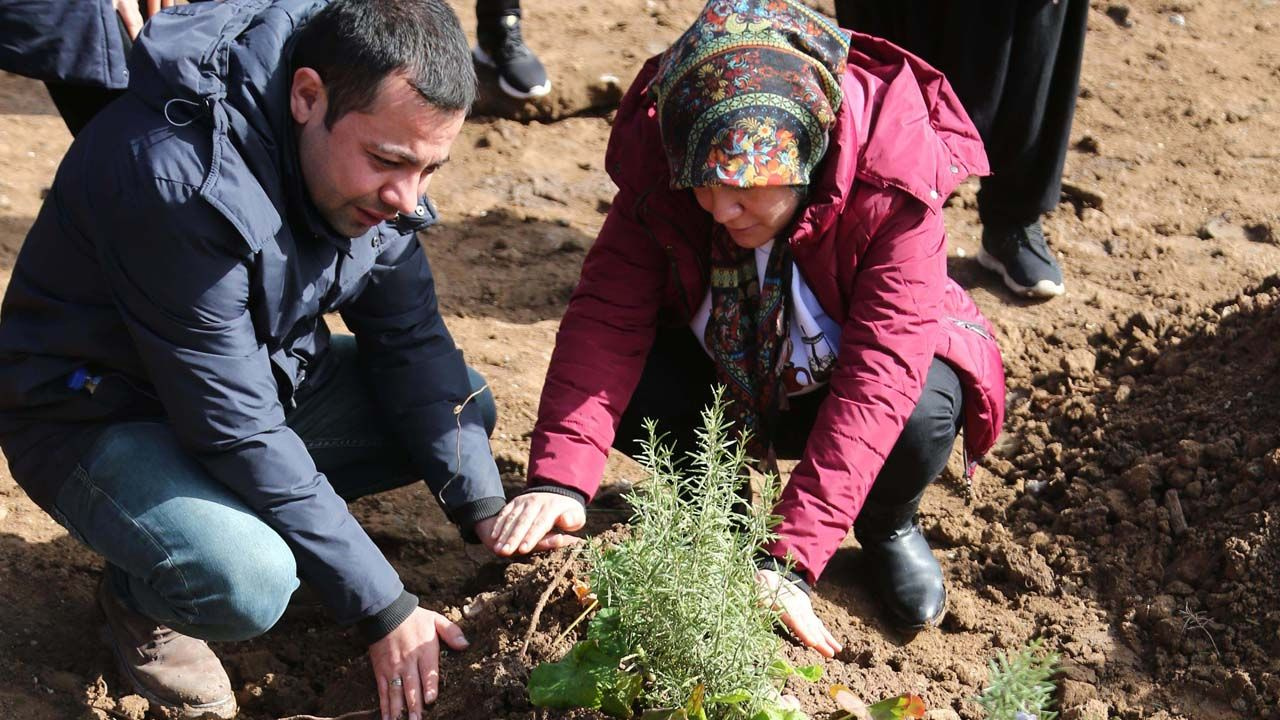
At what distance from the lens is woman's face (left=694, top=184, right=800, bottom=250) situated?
264 centimetres

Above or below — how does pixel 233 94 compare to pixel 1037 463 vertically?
above

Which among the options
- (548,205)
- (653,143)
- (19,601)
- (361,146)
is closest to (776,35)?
(653,143)

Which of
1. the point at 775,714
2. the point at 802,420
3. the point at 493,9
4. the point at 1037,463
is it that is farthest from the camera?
the point at 493,9

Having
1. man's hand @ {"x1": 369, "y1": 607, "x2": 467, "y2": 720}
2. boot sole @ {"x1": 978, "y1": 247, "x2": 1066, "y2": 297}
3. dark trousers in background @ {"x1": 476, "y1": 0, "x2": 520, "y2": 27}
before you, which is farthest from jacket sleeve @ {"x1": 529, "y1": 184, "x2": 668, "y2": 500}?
dark trousers in background @ {"x1": 476, "y1": 0, "x2": 520, "y2": 27}

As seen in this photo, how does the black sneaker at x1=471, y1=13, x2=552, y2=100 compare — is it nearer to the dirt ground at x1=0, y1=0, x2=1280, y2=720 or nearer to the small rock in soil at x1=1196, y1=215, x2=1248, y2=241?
the dirt ground at x1=0, y1=0, x2=1280, y2=720

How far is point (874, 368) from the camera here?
9.02ft

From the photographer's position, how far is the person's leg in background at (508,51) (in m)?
5.51

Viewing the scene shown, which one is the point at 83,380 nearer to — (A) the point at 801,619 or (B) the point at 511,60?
(A) the point at 801,619

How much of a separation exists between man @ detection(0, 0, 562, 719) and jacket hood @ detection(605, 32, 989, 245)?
1.71ft

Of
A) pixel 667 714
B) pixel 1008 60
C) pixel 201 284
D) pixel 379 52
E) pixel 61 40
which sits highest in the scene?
pixel 379 52

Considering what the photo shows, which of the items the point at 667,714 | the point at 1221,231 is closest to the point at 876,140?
the point at 667,714

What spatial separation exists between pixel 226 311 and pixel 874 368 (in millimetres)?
1322

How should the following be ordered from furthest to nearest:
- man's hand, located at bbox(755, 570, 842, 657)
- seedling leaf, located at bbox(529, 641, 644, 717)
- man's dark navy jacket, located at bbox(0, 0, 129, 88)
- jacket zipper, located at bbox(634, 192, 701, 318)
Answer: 1. man's dark navy jacket, located at bbox(0, 0, 129, 88)
2. jacket zipper, located at bbox(634, 192, 701, 318)
3. man's hand, located at bbox(755, 570, 842, 657)
4. seedling leaf, located at bbox(529, 641, 644, 717)

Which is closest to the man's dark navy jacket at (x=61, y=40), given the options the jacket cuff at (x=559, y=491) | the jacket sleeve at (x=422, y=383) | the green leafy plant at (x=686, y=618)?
the jacket sleeve at (x=422, y=383)
